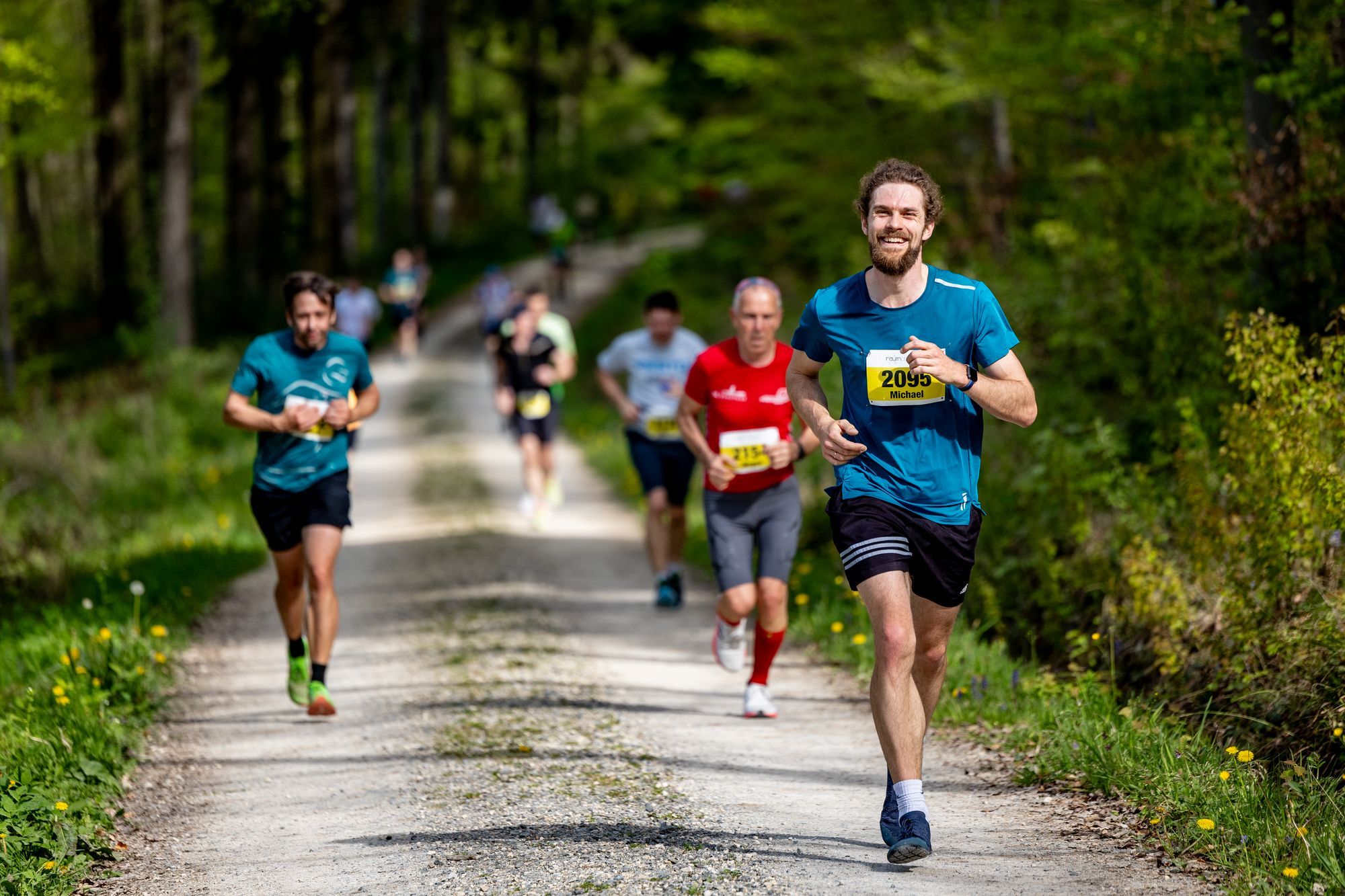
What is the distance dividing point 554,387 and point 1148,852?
949 centimetres

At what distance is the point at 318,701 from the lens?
7355 mm

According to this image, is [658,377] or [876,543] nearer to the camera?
[876,543]

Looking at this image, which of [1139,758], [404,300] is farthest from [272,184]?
[1139,758]

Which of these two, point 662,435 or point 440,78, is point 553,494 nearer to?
point 662,435

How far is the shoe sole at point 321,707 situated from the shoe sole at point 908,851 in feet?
12.2

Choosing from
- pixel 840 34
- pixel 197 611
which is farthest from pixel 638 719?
pixel 840 34

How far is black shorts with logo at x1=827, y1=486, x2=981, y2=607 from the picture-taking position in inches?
189

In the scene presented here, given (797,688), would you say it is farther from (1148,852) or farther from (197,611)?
(197,611)

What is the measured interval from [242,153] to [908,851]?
92.5ft

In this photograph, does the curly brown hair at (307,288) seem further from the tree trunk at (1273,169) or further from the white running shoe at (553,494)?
the white running shoe at (553,494)

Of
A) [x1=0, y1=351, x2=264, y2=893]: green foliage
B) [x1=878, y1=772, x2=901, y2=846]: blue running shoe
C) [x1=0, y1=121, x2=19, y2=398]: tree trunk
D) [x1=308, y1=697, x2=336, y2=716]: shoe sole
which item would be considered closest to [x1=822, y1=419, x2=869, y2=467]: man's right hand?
[x1=878, y1=772, x2=901, y2=846]: blue running shoe

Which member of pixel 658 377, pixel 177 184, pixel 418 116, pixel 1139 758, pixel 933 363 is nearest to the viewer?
pixel 933 363

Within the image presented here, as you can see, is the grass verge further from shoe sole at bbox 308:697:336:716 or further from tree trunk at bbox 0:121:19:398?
tree trunk at bbox 0:121:19:398

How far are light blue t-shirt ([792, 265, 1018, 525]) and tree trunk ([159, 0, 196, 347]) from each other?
795 inches
